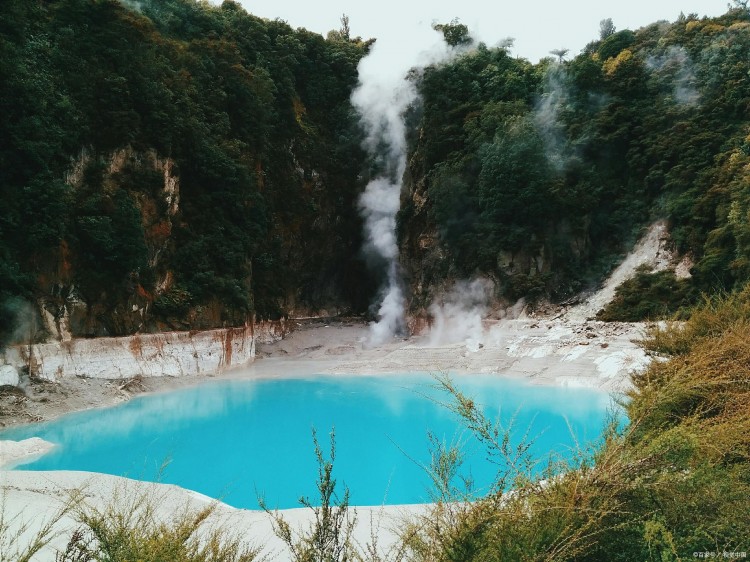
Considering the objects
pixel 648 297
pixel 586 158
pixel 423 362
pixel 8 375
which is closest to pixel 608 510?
pixel 8 375

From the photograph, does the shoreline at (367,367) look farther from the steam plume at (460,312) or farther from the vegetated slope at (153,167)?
the vegetated slope at (153,167)

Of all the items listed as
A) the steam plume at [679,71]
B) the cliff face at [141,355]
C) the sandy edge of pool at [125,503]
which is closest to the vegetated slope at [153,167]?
the cliff face at [141,355]

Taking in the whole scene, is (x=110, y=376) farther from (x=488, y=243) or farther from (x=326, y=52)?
(x=326, y=52)

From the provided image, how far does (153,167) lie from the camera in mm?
26688

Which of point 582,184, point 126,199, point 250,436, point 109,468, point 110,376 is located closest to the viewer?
point 109,468

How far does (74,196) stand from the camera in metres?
23.1

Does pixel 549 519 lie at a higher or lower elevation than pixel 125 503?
higher

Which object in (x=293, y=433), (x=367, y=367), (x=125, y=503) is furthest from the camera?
(x=367, y=367)

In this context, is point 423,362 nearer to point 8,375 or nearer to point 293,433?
point 293,433

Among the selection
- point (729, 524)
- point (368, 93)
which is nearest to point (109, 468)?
point (729, 524)

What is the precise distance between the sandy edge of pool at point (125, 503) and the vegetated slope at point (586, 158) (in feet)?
78.7

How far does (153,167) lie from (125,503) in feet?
71.9

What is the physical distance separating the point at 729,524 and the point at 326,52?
46518mm

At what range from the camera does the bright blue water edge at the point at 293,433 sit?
1185cm
